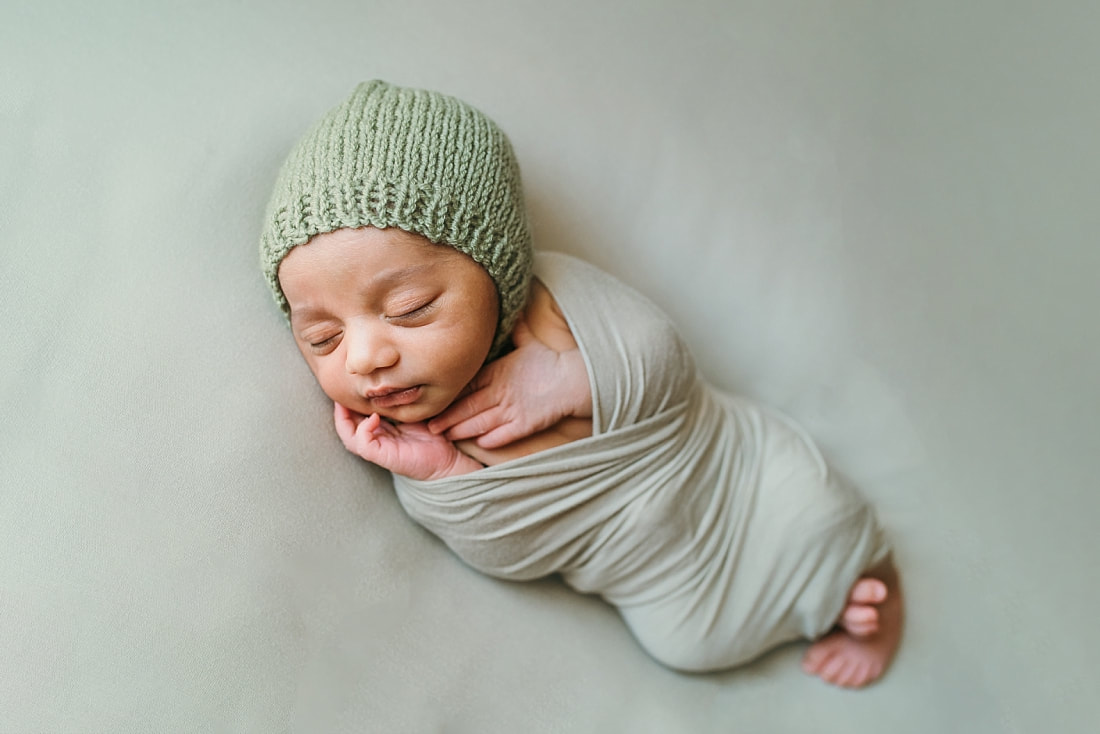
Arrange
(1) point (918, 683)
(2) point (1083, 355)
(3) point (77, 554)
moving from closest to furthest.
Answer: (3) point (77, 554)
(1) point (918, 683)
(2) point (1083, 355)

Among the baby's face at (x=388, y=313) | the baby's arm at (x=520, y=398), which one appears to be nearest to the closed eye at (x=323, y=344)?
the baby's face at (x=388, y=313)

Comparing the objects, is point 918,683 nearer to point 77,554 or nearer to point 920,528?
point 920,528

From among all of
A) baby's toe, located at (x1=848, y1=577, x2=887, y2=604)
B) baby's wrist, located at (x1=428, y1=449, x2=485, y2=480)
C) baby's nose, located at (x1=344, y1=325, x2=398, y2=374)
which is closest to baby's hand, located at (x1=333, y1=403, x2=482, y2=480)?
baby's wrist, located at (x1=428, y1=449, x2=485, y2=480)

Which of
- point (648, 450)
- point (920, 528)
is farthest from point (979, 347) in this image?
point (648, 450)

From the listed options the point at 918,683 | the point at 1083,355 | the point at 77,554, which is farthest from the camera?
the point at 1083,355

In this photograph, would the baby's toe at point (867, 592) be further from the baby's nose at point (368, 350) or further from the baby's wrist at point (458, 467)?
the baby's nose at point (368, 350)

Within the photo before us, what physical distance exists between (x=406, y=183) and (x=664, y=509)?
53 centimetres

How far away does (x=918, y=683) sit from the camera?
1.32 metres

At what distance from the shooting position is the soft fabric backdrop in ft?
3.22

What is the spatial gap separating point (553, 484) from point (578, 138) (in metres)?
0.58

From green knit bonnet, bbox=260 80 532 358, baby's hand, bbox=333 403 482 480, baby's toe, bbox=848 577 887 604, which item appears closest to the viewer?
green knit bonnet, bbox=260 80 532 358

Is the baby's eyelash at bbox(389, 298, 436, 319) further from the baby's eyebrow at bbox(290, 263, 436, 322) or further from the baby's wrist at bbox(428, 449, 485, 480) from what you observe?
the baby's wrist at bbox(428, 449, 485, 480)

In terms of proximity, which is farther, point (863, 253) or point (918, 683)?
point (863, 253)

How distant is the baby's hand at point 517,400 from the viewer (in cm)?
111
